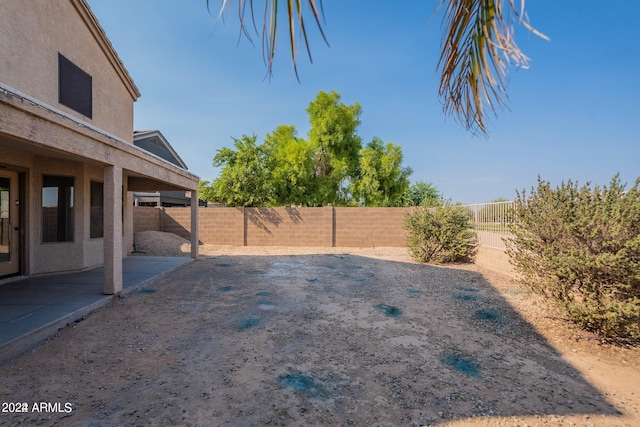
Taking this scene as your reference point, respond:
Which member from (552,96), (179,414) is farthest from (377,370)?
(552,96)

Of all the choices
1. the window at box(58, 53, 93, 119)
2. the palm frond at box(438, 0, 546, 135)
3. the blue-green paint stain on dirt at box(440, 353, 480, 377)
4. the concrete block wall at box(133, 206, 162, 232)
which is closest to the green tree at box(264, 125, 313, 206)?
the concrete block wall at box(133, 206, 162, 232)

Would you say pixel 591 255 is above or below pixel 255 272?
above

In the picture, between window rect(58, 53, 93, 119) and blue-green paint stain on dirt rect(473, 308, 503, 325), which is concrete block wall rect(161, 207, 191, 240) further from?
blue-green paint stain on dirt rect(473, 308, 503, 325)

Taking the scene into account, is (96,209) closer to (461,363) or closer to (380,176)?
(461,363)

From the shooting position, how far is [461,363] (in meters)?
3.56

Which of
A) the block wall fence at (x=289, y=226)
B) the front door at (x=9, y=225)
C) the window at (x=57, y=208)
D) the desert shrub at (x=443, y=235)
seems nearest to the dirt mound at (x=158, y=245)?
the block wall fence at (x=289, y=226)

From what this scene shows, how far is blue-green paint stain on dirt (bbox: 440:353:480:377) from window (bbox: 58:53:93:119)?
360 inches

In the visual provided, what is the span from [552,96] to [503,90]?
19.1 ft

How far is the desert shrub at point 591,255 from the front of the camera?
3881 mm

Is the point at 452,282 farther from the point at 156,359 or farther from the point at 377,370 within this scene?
the point at 156,359

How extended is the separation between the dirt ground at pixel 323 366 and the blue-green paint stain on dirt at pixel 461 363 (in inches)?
0.9

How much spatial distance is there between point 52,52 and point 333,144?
669 inches

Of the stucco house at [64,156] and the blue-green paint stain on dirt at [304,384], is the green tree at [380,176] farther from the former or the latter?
the blue-green paint stain on dirt at [304,384]

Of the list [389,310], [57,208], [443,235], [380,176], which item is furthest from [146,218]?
[380,176]
